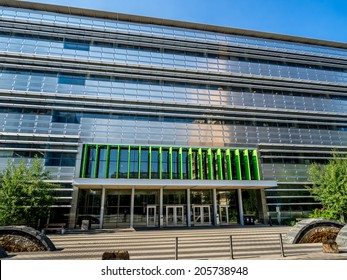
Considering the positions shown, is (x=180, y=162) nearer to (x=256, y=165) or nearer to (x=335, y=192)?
(x=256, y=165)

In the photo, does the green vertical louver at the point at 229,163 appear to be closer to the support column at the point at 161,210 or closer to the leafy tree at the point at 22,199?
the support column at the point at 161,210

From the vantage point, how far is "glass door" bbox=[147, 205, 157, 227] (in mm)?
26109

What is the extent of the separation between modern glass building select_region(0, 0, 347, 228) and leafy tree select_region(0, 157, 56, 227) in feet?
11.1

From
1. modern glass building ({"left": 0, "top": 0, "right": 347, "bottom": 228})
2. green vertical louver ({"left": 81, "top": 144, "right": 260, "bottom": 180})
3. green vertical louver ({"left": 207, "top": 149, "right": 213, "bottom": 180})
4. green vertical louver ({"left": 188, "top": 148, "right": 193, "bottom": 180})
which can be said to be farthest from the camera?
green vertical louver ({"left": 207, "top": 149, "right": 213, "bottom": 180})

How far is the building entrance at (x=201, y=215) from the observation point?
27047mm

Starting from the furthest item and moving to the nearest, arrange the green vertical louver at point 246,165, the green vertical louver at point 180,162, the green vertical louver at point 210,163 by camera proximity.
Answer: the green vertical louver at point 246,165, the green vertical louver at point 210,163, the green vertical louver at point 180,162

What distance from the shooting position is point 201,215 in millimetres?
27266

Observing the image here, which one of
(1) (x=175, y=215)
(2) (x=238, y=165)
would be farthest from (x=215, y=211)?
(2) (x=238, y=165)

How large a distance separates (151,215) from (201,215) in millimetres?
5735

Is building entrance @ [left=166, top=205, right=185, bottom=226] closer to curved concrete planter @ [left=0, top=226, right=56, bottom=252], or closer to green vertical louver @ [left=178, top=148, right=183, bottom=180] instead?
green vertical louver @ [left=178, top=148, right=183, bottom=180]

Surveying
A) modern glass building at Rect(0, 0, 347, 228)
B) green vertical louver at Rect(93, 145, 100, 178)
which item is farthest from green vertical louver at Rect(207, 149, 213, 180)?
green vertical louver at Rect(93, 145, 100, 178)

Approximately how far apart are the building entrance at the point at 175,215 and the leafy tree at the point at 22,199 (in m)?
12.1

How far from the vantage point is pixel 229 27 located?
35.8 meters

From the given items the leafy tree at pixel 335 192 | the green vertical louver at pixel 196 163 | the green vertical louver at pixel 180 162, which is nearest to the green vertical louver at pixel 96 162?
the green vertical louver at pixel 196 163
